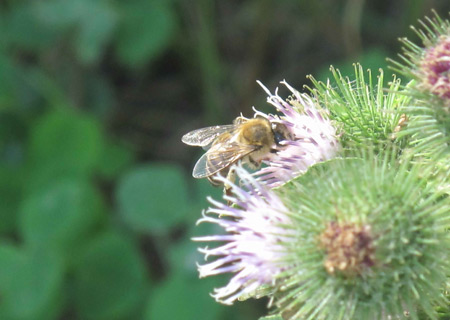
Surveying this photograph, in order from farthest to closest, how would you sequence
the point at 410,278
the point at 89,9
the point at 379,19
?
the point at 379,19, the point at 89,9, the point at 410,278

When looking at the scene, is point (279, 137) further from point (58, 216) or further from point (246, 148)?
point (58, 216)

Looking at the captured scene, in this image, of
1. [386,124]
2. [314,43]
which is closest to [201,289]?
[386,124]

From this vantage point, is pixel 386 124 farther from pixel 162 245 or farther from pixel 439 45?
pixel 162 245

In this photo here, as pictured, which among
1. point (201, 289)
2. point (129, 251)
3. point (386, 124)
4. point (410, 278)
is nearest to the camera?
point (410, 278)

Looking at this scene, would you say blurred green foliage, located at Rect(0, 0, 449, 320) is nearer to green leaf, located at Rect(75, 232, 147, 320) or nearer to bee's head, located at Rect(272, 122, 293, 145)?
green leaf, located at Rect(75, 232, 147, 320)

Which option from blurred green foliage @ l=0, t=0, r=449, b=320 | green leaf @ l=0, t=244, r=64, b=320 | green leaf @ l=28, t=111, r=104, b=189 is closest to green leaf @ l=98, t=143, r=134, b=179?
blurred green foliage @ l=0, t=0, r=449, b=320
